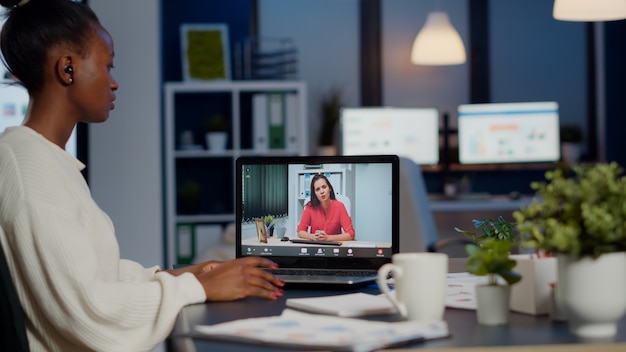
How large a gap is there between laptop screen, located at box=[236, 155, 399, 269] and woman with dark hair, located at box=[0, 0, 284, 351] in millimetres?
187

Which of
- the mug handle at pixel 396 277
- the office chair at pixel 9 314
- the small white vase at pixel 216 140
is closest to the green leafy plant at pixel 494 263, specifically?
the mug handle at pixel 396 277

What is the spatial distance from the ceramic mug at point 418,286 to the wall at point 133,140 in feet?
11.3

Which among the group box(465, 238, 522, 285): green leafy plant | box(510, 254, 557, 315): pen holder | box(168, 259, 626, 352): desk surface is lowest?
box(168, 259, 626, 352): desk surface

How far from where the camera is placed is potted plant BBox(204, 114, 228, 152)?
223 inches

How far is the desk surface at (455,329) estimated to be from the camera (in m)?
1.31

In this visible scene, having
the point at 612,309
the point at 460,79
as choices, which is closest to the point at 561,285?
the point at 612,309

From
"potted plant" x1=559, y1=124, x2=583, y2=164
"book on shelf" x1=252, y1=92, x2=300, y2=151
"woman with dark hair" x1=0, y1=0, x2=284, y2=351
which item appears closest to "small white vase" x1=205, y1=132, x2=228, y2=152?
"book on shelf" x1=252, y1=92, x2=300, y2=151

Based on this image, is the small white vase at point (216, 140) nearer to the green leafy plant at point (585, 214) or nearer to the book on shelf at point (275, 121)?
the book on shelf at point (275, 121)

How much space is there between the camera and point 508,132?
20.0 ft

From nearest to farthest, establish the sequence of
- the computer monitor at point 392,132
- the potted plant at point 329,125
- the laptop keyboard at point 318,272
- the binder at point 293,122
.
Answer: the laptop keyboard at point 318,272
the binder at point 293,122
the computer monitor at point 392,132
the potted plant at point 329,125

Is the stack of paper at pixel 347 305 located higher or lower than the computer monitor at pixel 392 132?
lower

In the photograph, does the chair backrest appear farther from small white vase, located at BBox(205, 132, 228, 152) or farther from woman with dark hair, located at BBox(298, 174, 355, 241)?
woman with dark hair, located at BBox(298, 174, 355, 241)

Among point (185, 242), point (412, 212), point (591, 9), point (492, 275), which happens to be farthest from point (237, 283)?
point (185, 242)

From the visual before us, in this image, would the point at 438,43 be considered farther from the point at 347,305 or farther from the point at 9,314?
the point at 9,314
